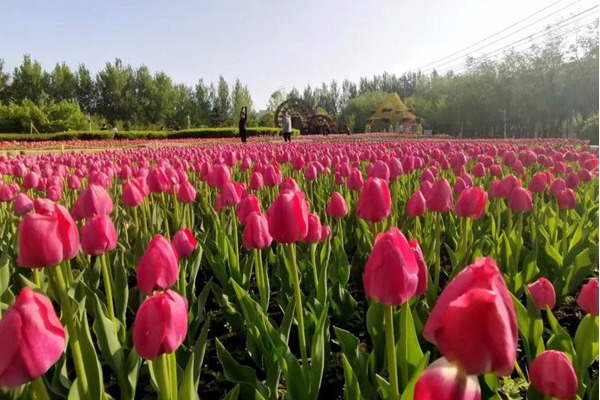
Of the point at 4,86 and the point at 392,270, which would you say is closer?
the point at 392,270

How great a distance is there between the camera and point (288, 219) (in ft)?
5.13

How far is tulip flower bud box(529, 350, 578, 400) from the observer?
1033 mm

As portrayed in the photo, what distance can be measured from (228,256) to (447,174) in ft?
11.2

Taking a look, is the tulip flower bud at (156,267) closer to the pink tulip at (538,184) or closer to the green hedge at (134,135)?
the pink tulip at (538,184)

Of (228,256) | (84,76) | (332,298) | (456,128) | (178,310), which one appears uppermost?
(84,76)

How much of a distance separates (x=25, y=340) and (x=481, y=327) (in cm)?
68

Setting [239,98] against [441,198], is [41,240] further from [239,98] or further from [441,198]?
[239,98]

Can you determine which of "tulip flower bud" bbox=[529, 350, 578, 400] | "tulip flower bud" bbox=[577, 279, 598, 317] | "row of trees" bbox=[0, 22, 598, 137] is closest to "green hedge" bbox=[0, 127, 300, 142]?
"row of trees" bbox=[0, 22, 598, 137]

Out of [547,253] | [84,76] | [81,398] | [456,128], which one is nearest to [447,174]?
[547,253]

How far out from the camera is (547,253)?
2580mm

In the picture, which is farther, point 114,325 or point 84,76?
point 84,76

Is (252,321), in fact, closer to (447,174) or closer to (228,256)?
(228,256)

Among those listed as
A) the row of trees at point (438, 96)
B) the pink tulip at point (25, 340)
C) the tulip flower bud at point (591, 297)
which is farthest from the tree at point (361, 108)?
the pink tulip at point (25, 340)

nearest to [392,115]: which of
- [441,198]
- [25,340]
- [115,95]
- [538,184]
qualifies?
[115,95]
